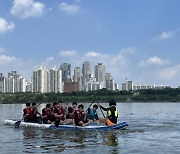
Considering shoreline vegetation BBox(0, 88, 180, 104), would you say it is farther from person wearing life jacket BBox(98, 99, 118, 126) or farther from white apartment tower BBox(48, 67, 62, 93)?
person wearing life jacket BBox(98, 99, 118, 126)

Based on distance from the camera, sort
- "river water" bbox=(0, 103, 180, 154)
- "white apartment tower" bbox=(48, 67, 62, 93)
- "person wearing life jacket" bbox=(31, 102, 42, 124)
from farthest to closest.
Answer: "white apartment tower" bbox=(48, 67, 62, 93), "person wearing life jacket" bbox=(31, 102, 42, 124), "river water" bbox=(0, 103, 180, 154)

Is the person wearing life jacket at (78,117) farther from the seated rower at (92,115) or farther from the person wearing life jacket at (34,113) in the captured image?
the person wearing life jacket at (34,113)

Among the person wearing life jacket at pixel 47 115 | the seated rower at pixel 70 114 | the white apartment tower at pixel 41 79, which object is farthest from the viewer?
the white apartment tower at pixel 41 79

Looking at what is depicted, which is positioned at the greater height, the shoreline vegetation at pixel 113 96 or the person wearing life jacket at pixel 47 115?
the shoreline vegetation at pixel 113 96

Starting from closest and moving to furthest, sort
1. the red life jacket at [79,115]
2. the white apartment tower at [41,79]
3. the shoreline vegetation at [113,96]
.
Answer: the red life jacket at [79,115] → the shoreline vegetation at [113,96] → the white apartment tower at [41,79]

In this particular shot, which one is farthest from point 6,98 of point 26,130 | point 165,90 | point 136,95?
point 26,130

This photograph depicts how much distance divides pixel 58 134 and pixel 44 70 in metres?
176

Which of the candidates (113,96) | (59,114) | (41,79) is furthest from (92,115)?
(41,79)

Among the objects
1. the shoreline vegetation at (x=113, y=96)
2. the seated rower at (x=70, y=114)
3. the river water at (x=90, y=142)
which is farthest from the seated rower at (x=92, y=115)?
the shoreline vegetation at (x=113, y=96)

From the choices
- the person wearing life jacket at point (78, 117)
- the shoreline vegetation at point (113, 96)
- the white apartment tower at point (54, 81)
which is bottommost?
the person wearing life jacket at point (78, 117)

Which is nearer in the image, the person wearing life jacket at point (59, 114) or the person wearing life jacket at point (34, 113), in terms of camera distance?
the person wearing life jacket at point (59, 114)

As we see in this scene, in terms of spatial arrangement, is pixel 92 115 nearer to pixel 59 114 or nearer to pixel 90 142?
pixel 59 114

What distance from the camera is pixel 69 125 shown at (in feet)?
72.5

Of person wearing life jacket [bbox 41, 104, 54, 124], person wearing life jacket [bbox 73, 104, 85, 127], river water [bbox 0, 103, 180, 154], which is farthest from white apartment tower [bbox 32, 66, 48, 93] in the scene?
person wearing life jacket [bbox 73, 104, 85, 127]
